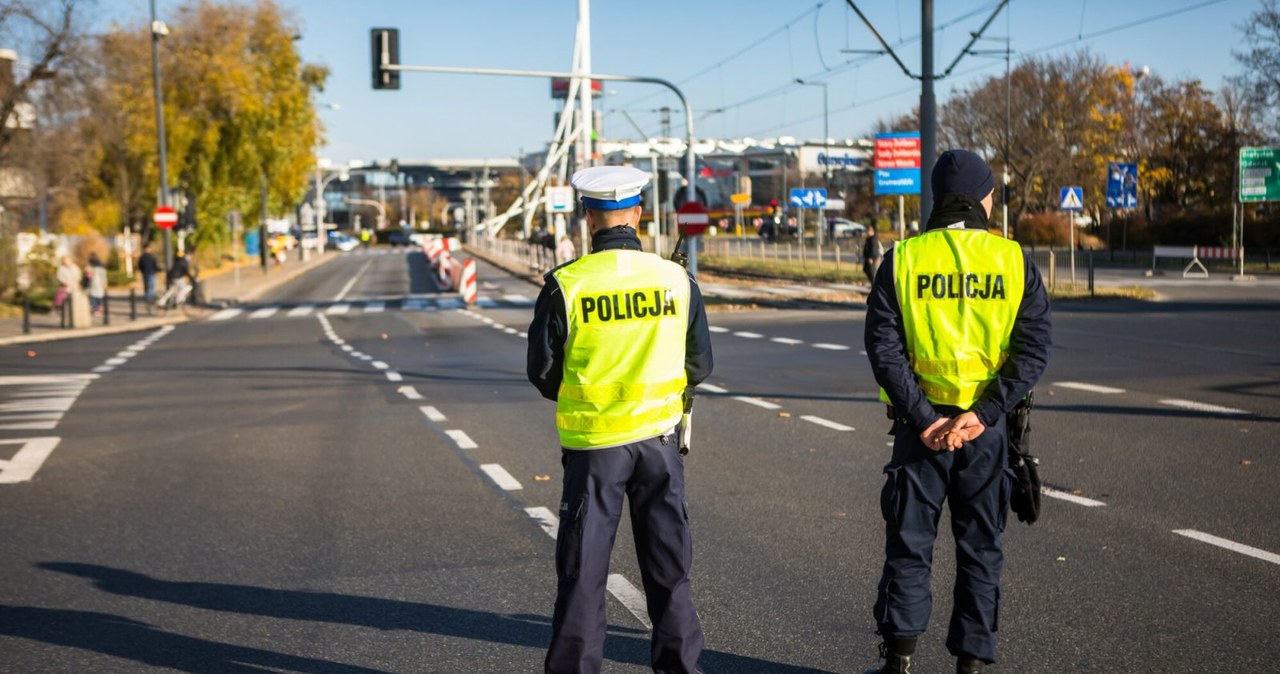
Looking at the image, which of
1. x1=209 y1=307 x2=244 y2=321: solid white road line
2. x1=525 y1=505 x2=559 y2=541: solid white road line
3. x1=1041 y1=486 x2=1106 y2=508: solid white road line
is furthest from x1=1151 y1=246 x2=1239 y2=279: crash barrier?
x1=525 y1=505 x2=559 y2=541: solid white road line

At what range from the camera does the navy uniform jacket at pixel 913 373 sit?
13.9 feet

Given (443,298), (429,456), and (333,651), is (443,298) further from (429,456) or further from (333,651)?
(333,651)

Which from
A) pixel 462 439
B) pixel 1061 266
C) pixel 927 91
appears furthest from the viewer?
pixel 1061 266

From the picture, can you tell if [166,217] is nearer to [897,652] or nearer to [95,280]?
[95,280]

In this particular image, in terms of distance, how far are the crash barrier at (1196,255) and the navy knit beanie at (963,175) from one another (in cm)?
4077

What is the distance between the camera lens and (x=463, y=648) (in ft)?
16.5

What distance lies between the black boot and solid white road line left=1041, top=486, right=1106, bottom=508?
3.51 metres

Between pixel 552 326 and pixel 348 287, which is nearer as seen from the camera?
pixel 552 326

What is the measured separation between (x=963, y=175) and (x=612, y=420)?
1.46m

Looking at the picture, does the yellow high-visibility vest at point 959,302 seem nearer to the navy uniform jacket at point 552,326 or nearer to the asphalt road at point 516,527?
the navy uniform jacket at point 552,326

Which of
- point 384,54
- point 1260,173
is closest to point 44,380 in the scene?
point 384,54

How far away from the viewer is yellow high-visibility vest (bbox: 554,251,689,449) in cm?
405

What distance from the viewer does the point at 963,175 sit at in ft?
14.5

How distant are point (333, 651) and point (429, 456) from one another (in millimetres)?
4894
